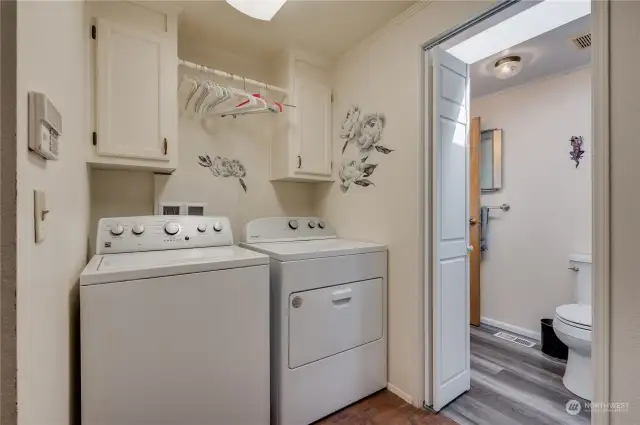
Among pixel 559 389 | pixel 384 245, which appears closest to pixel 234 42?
pixel 384 245

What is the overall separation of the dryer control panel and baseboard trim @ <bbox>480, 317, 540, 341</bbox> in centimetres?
191

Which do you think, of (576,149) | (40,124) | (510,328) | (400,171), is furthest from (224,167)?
(510,328)

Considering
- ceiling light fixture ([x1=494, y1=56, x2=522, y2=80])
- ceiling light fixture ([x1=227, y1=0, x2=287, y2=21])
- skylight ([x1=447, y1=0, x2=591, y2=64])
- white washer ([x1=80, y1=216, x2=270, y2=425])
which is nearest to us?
white washer ([x1=80, y1=216, x2=270, y2=425])

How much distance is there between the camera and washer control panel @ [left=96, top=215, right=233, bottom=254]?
1.58m

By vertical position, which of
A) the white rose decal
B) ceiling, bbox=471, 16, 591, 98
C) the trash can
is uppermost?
ceiling, bbox=471, 16, 591, 98

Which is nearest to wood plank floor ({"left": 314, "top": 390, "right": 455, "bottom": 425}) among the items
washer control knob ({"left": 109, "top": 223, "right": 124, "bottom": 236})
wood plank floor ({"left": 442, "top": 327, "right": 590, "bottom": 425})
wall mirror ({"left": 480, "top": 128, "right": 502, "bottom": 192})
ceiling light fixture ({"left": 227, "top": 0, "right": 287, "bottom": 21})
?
wood plank floor ({"left": 442, "top": 327, "right": 590, "bottom": 425})

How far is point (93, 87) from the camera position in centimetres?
154

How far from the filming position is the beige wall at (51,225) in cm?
59

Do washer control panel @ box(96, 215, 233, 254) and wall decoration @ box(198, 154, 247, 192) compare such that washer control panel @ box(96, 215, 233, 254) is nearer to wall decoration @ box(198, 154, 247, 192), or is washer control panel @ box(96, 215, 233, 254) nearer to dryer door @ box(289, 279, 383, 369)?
wall decoration @ box(198, 154, 247, 192)

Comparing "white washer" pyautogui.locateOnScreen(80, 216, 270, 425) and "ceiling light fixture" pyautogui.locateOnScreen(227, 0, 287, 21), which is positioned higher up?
"ceiling light fixture" pyautogui.locateOnScreen(227, 0, 287, 21)

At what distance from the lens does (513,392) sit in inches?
73.8

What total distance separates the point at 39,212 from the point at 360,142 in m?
1.79

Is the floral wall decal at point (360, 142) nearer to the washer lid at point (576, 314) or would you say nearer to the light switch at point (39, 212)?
the washer lid at point (576, 314)

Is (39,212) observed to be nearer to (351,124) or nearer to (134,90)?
(134,90)
